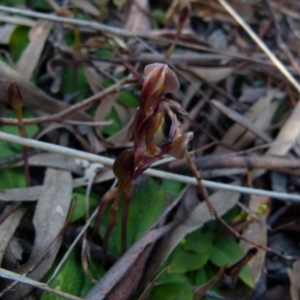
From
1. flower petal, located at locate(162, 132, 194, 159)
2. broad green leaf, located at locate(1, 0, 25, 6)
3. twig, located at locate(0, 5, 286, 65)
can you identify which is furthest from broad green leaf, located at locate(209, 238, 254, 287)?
broad green leaf, located at locate(1, 0, 25, 6)

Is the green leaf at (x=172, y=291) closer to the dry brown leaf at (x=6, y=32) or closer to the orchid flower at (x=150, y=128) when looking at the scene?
the orchid flower at (x=150, y=128)

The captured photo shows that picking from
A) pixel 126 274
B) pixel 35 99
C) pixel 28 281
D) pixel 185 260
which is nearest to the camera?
pixel 28 281

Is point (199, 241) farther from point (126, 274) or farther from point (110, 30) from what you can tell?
point (110, 30)

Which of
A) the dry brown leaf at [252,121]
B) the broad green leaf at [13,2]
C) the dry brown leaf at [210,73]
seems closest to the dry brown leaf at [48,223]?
the dry brown leaf at [252,121]

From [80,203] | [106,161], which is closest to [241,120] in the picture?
[106,161]

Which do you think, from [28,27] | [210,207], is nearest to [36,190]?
[210,207]

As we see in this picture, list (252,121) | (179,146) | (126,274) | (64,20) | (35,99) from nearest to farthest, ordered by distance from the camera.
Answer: (179,146) → (126,274) → (35,99) → (64,20) → (252,121)
